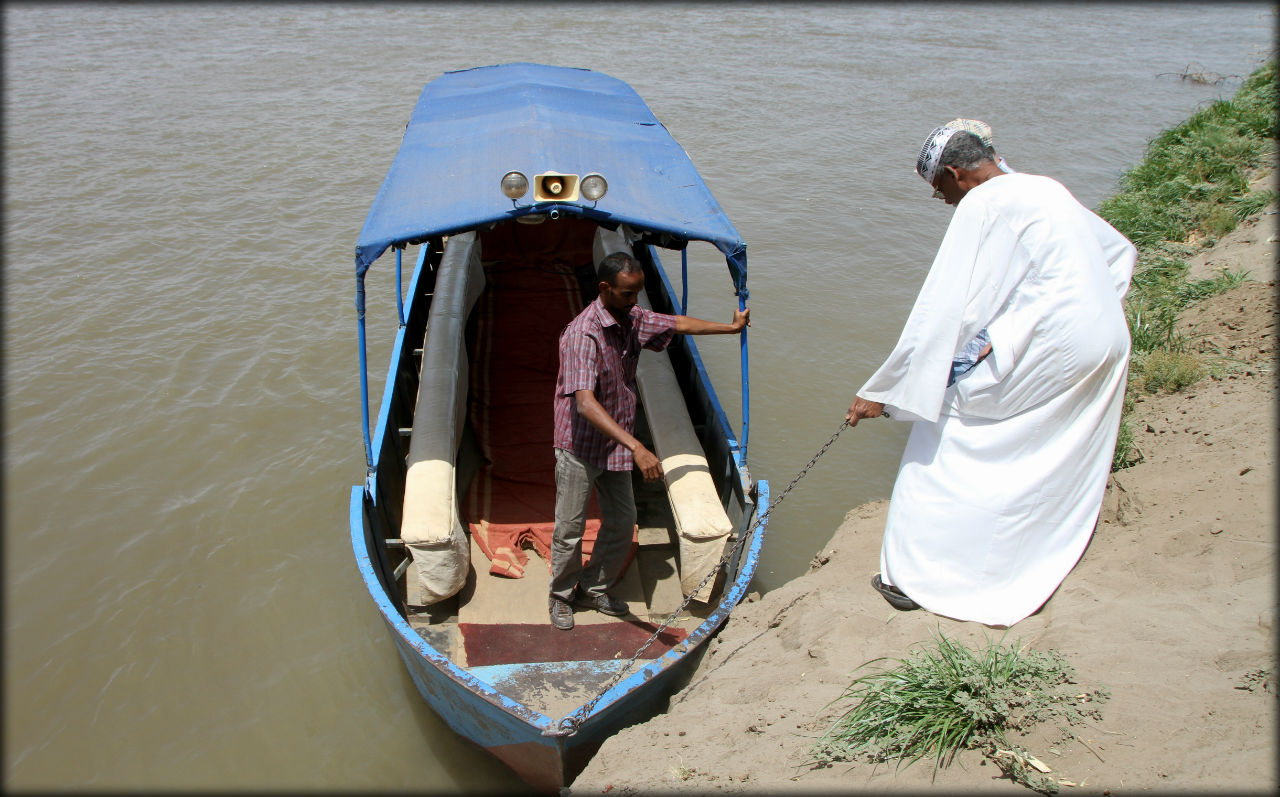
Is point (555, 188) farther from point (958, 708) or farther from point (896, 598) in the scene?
point (958, 708)

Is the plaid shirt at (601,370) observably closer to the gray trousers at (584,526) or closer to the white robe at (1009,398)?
the gray trousers at (584,526)

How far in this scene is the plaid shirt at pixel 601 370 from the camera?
379cm

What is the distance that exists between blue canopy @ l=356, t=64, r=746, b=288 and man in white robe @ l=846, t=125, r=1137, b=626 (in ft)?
4.73

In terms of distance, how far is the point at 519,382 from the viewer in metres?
6.57

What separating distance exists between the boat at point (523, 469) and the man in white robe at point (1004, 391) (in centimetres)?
121

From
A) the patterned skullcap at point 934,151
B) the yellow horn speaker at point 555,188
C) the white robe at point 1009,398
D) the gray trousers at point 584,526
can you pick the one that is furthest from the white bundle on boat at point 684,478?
the patterned skullcap at point 934,151

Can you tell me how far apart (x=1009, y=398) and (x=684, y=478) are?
1.97 metres

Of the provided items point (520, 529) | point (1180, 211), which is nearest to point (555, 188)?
point (520, 529)

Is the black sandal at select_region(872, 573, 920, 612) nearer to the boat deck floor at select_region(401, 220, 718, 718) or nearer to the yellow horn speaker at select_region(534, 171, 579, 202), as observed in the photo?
the boat deck floor at select_region(401, 220, 718, 718)

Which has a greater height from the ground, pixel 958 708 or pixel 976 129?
pixel 976 129

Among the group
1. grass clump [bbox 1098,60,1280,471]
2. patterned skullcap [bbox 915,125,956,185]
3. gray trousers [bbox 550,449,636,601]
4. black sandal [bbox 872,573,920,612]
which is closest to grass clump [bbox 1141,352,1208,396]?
grass clump [bbox 1098,60,1280,471]

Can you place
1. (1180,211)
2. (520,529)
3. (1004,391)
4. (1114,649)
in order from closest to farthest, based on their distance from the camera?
(1114,649)
(1004,391)
(520,529)
(1180,211)

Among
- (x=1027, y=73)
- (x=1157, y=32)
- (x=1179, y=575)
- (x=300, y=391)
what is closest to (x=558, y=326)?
(x=300, y=391)

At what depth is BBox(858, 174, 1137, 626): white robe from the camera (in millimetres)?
3109
